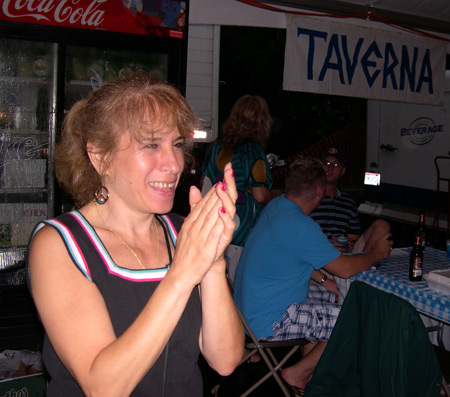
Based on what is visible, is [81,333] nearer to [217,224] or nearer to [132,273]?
[132,273]

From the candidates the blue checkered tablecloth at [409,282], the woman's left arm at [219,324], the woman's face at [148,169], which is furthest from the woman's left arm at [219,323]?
the blue checkered tablecloth at [409,282]

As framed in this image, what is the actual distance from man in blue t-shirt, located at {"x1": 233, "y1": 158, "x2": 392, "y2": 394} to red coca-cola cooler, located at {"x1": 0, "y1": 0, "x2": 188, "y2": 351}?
1774mm

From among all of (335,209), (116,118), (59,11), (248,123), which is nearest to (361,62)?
(335,209)

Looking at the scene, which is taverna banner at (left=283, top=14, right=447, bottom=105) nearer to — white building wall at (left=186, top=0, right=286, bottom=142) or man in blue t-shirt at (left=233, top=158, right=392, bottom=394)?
white building wall at (left=186, top=0, right=286, bottom=142)

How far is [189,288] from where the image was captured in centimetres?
113

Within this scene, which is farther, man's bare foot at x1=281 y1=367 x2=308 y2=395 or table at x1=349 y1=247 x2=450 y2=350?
man's bare foot at x1=281 y1=367 x2=308 y2=395

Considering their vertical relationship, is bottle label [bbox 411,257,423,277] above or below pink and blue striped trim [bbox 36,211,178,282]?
below

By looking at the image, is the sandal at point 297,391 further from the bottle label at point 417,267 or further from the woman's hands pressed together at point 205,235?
the woman's hands pressed together at point 205,235

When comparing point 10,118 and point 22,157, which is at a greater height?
point 10,118

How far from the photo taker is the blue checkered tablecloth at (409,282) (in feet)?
9.07

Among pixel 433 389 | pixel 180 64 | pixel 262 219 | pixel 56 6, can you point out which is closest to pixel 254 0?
pixel 180 64

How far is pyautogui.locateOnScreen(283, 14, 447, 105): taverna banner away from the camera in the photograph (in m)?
4.76

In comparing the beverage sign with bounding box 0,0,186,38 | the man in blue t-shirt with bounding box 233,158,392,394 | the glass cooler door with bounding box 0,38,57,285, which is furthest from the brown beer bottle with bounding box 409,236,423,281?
the glass cooler door with bounding box 0,38,57,285

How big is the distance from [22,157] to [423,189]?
593 centimetres
